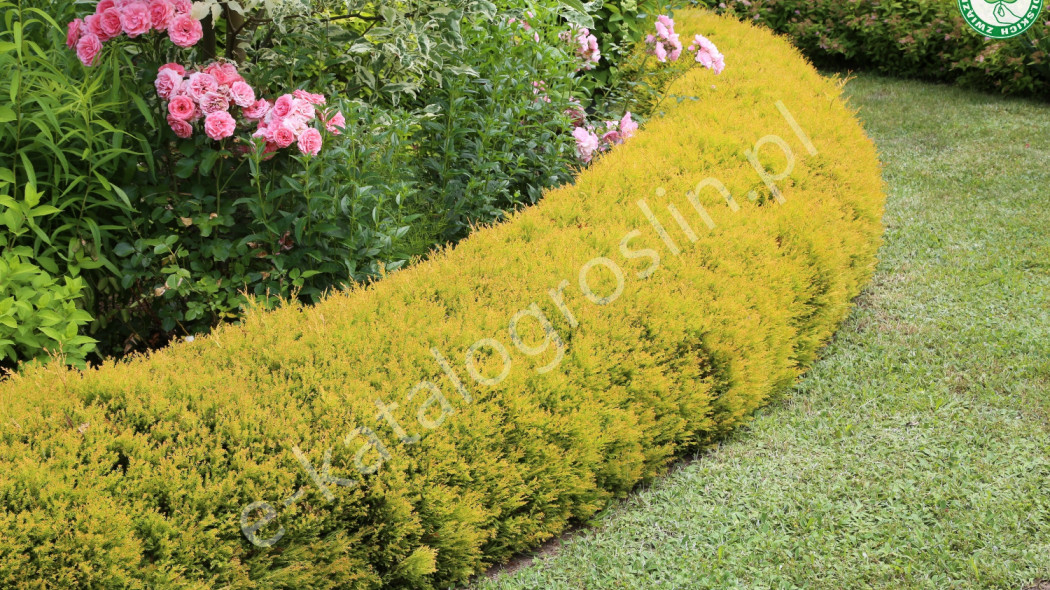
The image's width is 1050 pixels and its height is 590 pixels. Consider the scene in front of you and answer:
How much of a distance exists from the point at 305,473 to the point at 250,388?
380 mm

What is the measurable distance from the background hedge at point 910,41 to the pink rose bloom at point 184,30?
6895 millimetres

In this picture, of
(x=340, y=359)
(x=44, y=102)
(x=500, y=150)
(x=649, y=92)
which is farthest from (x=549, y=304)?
(x=649, y=92)

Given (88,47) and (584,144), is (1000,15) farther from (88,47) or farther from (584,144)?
(88,47)

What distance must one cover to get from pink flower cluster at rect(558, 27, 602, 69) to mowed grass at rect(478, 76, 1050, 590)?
7.18ft

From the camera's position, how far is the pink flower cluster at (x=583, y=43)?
16.3 ft

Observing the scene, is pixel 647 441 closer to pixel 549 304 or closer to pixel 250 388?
pixel 549 304

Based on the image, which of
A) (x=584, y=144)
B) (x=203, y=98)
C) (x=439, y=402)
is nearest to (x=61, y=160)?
(x=203, y=98)

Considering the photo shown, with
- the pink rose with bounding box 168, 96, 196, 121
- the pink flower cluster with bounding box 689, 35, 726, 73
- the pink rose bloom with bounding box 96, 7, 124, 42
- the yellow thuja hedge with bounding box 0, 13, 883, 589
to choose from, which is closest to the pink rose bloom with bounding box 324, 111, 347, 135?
the pink rose with bounding box 168, 96, 196, 121

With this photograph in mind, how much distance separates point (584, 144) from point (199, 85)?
6.96 ft

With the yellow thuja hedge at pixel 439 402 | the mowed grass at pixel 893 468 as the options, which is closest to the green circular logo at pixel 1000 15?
the mowed grass at pixel 893 468

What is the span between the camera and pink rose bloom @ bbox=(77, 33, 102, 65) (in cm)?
328

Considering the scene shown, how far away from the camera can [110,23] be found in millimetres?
3256

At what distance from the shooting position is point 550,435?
9.15ft

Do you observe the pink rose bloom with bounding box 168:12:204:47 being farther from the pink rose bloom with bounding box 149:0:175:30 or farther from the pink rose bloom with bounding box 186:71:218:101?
the pink rose bloom with bounding box 186:71:218:101
